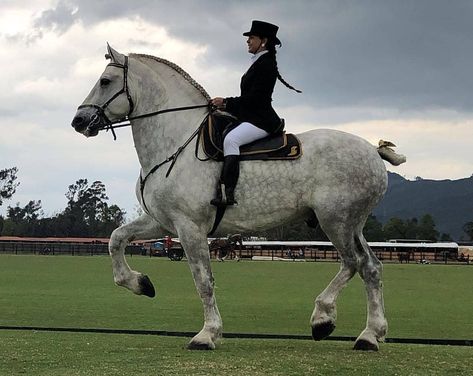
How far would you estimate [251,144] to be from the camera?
25.9 ft

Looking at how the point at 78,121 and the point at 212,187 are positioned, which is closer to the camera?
the point at 212,187

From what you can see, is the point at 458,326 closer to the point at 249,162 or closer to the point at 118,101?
the point at 249,162

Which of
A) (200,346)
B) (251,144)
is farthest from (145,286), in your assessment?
(251,144)

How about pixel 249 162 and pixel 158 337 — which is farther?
pixel 158 337

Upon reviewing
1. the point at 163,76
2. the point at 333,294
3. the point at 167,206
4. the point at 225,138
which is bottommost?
the point at 333,294

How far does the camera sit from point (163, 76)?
845 cm

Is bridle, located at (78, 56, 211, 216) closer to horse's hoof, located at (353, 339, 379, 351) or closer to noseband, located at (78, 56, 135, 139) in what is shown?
noseband, located at (78, 56, 135, 139)

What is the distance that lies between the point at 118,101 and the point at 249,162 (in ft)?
5.14

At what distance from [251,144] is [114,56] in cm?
178

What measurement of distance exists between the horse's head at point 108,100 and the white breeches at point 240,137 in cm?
123

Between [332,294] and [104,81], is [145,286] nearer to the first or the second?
[332,294]

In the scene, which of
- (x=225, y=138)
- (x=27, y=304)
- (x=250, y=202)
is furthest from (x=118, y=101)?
(x=27, y=304)

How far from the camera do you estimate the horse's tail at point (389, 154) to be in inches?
329

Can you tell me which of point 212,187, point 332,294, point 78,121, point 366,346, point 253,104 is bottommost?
point 366,346
